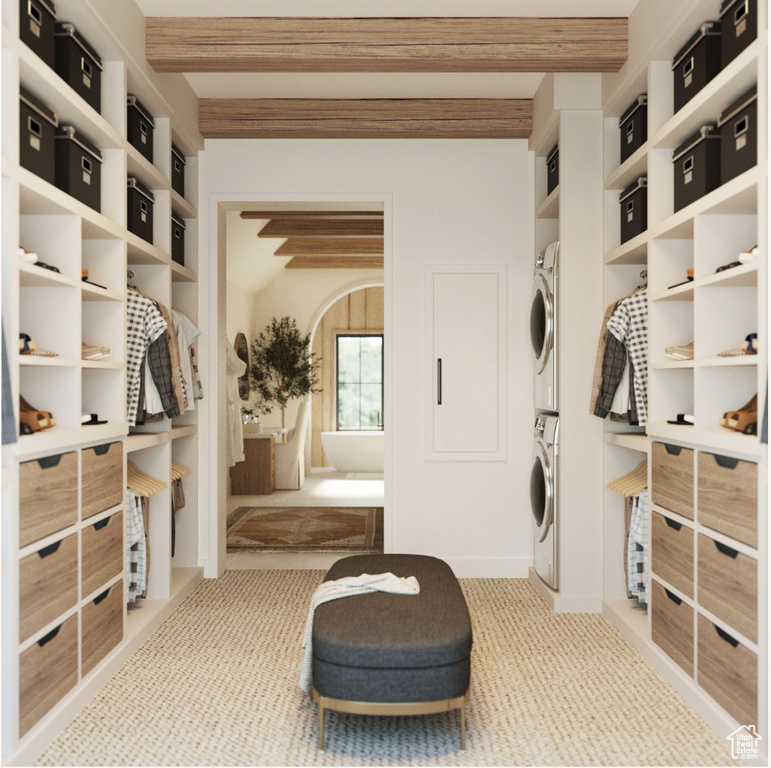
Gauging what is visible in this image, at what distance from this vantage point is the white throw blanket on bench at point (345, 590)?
248 centimetres

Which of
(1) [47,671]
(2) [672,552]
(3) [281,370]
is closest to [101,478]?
(1) [47,671]

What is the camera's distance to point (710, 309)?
2.58 m

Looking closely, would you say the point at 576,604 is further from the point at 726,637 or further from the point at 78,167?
the point at 78,167

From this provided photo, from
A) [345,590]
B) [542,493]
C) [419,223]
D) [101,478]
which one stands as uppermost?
[419,223]

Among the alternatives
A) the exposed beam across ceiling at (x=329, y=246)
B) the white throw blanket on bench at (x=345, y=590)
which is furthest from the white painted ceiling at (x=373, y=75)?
the exposed beam across ceiling at (x=329, y=246)

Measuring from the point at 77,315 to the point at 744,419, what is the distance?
226 cm

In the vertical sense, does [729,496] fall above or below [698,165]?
below

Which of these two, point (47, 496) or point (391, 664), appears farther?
point (47, 496)

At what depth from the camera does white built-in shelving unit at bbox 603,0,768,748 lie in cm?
218

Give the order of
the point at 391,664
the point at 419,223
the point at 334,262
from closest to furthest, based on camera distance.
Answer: the point at 391,664 < the point at 419,223 < the point at 334,262

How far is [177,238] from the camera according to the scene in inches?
164

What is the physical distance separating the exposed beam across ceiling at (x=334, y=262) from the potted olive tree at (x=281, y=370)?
848 mm

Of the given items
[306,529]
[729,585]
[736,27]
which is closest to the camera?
[729,585]

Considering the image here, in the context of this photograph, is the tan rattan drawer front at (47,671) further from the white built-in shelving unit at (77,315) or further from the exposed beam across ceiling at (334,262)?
the exposed beam across ceiling at (334,262)
